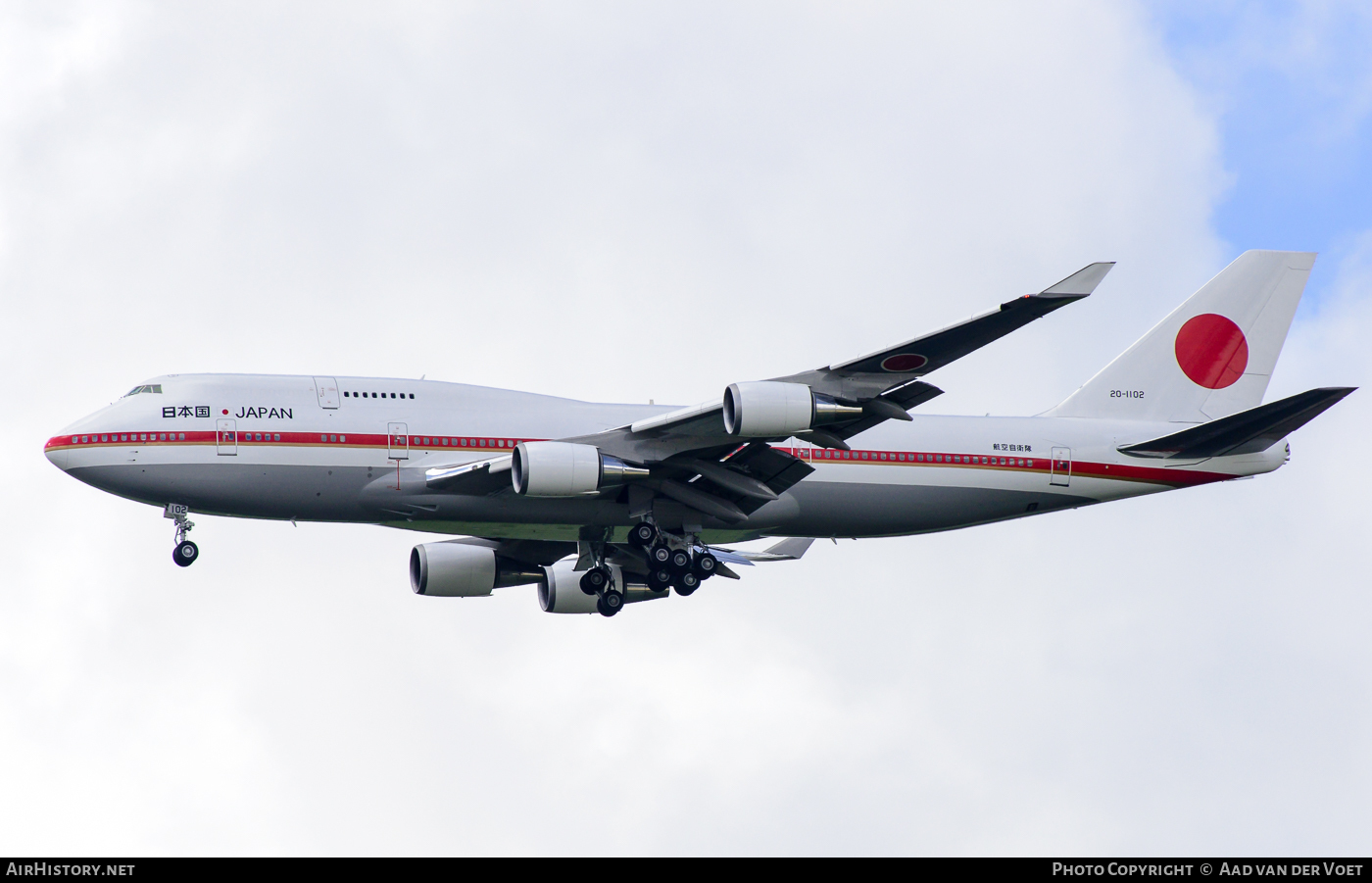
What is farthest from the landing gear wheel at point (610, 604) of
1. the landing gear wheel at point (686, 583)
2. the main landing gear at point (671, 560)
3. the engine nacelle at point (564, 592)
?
the landing gear wheel at point (686, 583)

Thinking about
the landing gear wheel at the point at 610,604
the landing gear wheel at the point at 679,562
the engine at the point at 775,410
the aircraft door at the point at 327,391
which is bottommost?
the landing gear wheel at the point at 610,604

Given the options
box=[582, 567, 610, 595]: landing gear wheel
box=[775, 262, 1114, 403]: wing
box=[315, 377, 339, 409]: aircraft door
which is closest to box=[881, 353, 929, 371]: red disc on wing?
box=[775, 262, 1114, 403]: wing

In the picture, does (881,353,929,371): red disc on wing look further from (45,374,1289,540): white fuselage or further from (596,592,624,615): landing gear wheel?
(596,592,624,615): landing gear wheel

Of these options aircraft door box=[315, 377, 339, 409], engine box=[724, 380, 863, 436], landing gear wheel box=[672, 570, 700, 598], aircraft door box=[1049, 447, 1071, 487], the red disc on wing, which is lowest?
landing gear wheel box=[672, 570, 700, 598]

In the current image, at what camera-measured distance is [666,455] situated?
3509cm

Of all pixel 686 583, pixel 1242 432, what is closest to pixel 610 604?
pixel 686 583

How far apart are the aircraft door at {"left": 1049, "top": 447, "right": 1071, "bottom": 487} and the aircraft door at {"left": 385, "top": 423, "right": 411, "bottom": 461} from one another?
15777mm

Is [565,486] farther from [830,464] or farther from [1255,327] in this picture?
[1255,327]

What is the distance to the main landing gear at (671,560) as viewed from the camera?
119 ft

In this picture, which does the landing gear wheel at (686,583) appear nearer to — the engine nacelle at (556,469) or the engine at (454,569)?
the engine nacelle at (556,469)

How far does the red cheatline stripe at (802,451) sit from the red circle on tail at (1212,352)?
3813 mm

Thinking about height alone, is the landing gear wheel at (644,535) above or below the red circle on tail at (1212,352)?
below

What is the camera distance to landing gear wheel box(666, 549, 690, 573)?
36.5 m

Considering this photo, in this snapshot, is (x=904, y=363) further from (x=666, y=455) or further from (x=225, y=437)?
(x=225, y=437)
